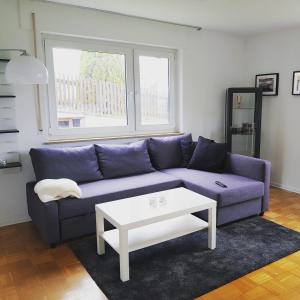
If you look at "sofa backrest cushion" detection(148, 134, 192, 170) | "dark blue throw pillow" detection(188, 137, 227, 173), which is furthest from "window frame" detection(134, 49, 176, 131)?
"dark blue throw pillow" detection(188, 137, 227, 173)

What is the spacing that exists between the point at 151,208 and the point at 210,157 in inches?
57.3

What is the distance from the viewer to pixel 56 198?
257 cm

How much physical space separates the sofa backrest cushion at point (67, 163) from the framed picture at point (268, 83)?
2704mm

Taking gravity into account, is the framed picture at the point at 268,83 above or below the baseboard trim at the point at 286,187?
above

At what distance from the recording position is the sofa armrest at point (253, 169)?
3197 mm

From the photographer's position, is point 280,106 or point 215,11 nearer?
point 215,11

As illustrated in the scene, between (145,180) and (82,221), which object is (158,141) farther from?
(82,221)

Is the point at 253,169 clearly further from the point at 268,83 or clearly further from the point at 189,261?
the point at 268,83

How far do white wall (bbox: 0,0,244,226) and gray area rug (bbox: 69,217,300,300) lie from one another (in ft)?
3.37

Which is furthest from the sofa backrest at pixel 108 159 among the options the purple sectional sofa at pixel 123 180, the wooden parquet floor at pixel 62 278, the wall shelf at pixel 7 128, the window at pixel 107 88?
the wooden parquet floor at pixel 62 278

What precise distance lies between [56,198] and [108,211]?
22.1 inches

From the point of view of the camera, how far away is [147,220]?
7.02ft

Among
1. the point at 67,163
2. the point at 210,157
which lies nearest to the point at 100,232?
the point at 67,163

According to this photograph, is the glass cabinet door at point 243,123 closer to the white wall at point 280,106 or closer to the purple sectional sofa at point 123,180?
the white wall at point 280,106
